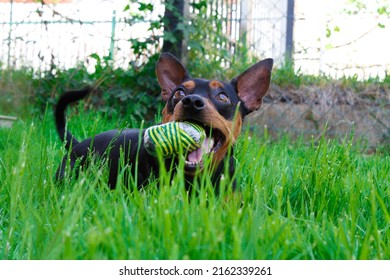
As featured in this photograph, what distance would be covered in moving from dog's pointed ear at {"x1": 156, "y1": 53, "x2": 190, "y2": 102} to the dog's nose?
0.77m

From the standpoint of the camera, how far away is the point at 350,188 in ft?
9.61

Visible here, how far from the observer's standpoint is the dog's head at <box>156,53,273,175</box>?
3068 mm

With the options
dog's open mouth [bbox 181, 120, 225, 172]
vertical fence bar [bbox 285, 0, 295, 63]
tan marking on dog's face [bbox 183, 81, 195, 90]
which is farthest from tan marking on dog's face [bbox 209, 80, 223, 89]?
vertical fence bar [bbox 285, 0, 295, 63]

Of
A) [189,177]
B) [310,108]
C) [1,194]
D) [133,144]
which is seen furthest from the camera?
[310,108]

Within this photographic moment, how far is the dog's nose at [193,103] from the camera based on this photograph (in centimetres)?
305

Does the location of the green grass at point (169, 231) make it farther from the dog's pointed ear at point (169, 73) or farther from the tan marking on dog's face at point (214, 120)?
the dog's pointed ear at point (169, 73)

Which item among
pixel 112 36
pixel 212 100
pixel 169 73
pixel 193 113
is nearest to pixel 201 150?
pixel 193 113

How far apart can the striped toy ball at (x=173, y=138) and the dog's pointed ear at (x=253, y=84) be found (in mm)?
873

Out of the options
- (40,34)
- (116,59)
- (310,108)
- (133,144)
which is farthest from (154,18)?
(133,144)

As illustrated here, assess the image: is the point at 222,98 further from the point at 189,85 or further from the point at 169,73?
the point at 169,73

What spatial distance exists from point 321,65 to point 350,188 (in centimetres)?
422

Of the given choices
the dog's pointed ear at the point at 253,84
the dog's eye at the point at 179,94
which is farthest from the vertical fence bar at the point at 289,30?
the dog's eye at the point at 179,94

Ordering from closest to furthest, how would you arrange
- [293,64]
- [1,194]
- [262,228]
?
[262,228] < [1,194] < [293,64]
